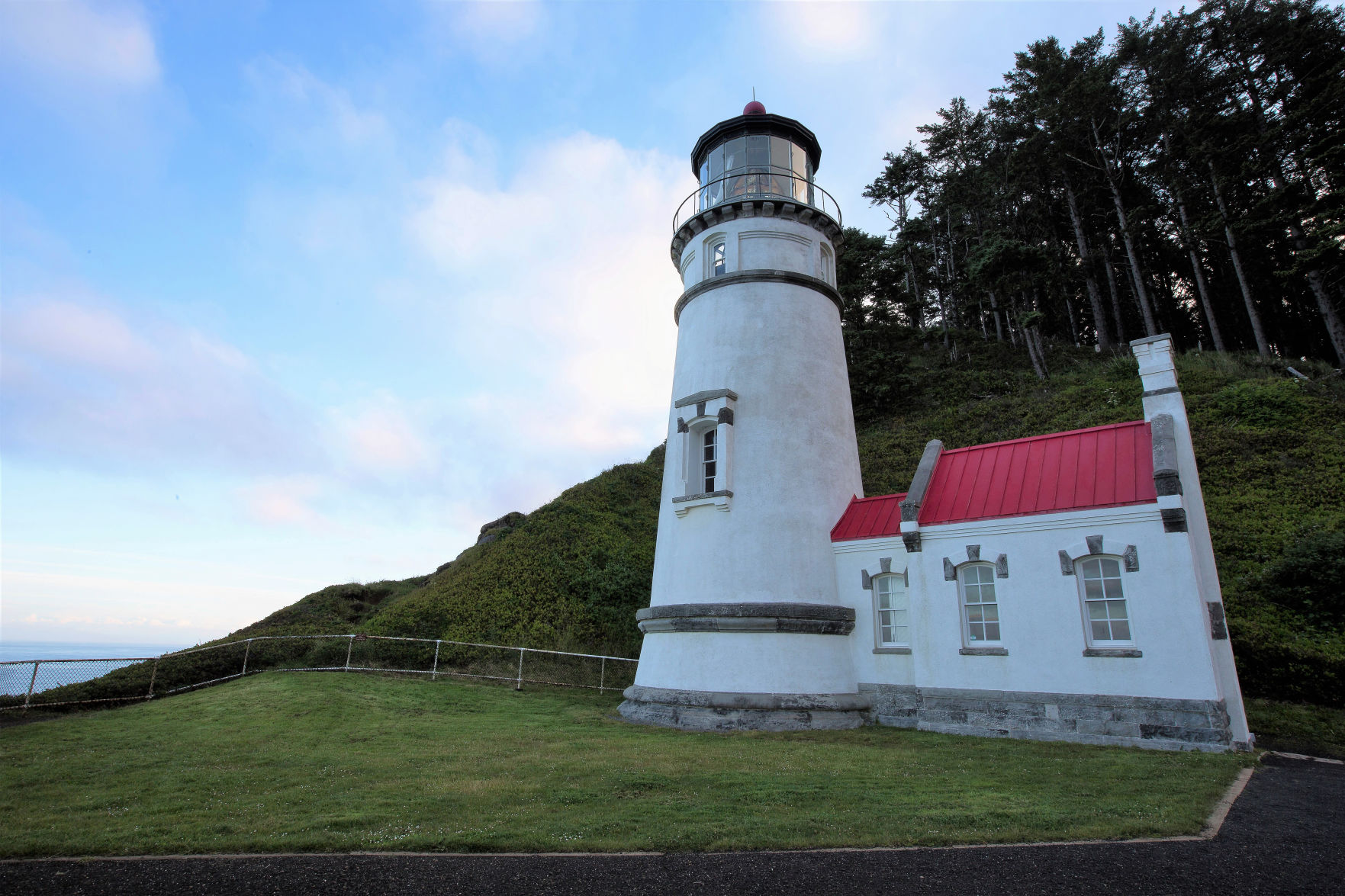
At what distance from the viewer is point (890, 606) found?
44.0 feet

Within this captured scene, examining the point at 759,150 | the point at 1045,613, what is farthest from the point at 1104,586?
the point at 759,150

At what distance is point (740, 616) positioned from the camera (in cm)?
1298

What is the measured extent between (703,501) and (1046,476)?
6443 millimetres

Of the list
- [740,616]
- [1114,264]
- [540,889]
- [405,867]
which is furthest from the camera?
[1114,264]

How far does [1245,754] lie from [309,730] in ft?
45.3

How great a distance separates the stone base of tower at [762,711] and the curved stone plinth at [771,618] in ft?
3.92

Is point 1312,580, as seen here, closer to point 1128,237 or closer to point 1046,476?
point 1046,476

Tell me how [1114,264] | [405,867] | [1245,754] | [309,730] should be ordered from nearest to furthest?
[405,867], [1245,754], [309,730], [1114,264]

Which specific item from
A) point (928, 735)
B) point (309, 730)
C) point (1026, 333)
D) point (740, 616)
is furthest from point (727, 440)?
point (1026, 333)

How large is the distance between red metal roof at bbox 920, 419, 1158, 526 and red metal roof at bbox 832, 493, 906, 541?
702mm

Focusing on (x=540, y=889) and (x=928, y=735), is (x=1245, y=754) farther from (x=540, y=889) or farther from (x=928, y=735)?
(x=540, y=889)

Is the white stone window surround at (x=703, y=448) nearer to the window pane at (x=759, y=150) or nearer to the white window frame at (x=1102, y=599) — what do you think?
the window pane at (x=759, y=150)

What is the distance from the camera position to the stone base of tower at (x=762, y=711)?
1234 centimetres

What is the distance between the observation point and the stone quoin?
10602mm
